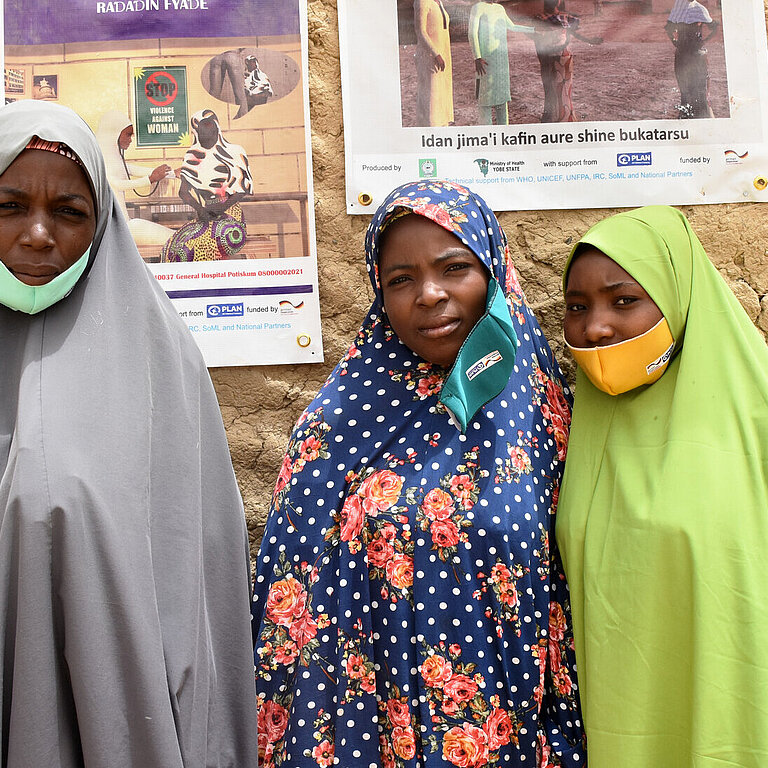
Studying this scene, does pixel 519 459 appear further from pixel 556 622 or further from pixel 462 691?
pixel 462 691

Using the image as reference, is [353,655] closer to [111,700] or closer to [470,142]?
[111,700]

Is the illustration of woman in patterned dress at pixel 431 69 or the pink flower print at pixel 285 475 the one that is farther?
the illustration of woman in patterned dress at pixel 431 69

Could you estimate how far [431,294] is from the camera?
75.8 inches

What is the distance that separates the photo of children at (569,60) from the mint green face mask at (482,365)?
0.84m

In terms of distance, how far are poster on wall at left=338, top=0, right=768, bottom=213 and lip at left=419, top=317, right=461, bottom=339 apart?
26.6 inches

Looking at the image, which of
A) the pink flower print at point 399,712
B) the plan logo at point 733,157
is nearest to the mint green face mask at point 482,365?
the pink flower print at point 399,712

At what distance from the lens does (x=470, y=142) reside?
2.48 meters

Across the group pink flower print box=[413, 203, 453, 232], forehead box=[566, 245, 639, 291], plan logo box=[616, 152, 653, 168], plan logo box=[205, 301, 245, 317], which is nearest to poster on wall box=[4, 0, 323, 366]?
plan logo box=[205, 301, 245, 317]

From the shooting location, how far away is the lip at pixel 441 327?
6.37 feet

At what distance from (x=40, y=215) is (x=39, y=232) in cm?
4

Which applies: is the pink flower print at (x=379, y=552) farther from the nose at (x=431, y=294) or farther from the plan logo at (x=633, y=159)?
the plan logo at (x=633, y=159)

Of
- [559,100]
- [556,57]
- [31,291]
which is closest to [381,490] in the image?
[31,291]

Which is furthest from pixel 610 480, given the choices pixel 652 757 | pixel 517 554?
pixel 652 757

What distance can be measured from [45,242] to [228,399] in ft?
3.14
